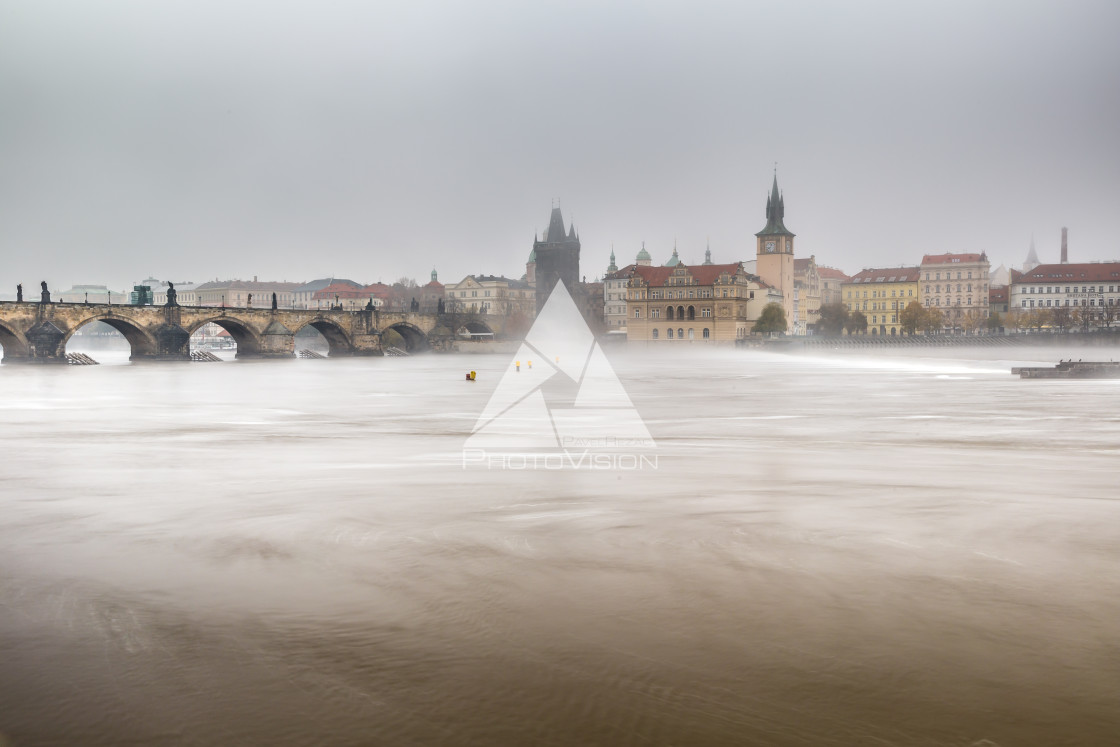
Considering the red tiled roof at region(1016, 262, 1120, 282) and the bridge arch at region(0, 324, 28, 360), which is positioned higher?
the red tiled roof at region(1016, 262, 1120, 282)

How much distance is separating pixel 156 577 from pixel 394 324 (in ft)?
282

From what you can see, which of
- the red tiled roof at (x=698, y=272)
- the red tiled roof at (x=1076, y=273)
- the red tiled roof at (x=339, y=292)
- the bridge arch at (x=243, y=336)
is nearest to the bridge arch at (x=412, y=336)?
the bridge arch at (x=243, y=336)

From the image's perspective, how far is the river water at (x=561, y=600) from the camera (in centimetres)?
510

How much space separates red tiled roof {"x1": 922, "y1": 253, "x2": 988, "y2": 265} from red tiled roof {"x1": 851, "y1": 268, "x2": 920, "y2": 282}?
2.40m

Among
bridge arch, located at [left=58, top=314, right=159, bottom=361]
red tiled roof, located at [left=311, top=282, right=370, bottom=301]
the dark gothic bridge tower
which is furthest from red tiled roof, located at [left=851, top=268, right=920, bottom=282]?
bridge arch, located at [left=58, top=314, right=159, bottom=361]

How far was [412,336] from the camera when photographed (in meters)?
97.4

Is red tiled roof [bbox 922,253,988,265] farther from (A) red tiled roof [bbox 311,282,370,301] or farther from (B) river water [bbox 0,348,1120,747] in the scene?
(B) river water [bbox 0,348,1120,747]

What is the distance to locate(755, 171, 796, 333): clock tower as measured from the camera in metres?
128

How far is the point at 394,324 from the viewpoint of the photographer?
92438 mm

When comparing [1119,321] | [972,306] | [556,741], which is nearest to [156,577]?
[556,741]

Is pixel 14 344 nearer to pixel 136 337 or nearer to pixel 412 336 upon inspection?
pixel 136 337

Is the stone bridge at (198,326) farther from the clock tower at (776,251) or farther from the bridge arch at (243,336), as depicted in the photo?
the clock tower at (776,251)

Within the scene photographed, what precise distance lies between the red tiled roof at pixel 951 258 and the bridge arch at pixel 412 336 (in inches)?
3200

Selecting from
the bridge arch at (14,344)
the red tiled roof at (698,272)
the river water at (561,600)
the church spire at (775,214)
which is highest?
the church spire at (775,214)
